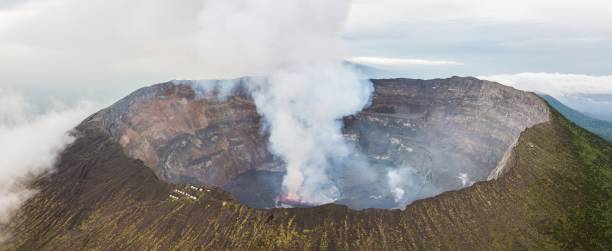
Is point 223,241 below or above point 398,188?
above

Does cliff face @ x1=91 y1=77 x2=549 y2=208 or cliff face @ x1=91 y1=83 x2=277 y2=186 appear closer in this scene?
cliff face @ x1=91 y1=77 x2=549 y2=208

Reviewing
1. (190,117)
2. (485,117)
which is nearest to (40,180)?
(190,117)

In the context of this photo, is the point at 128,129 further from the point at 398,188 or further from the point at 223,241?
the point at 398,188

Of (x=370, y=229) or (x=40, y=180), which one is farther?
(x=40, y=180)

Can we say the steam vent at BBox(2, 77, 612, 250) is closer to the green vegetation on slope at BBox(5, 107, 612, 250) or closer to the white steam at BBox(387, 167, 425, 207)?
the green vegetation on slope at BBox(5, 107, 612, 250)

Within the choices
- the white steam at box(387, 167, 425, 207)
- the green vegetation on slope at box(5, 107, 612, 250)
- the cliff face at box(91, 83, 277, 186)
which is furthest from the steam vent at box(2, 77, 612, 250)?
the white steam at box(387, 167, 425, 207)

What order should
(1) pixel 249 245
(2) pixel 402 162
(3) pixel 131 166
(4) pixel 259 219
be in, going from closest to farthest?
(1) pixel 249 245 < (4) pixel 259 219 < (3) pixel 131 166 < (2) pixel 402 162
